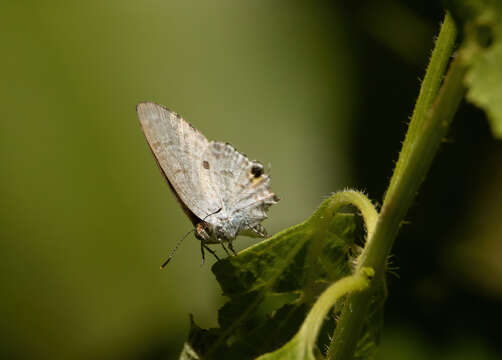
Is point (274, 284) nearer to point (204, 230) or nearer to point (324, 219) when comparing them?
point (324, 219)

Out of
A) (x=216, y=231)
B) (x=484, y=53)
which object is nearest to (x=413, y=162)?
(x=484, y=53)

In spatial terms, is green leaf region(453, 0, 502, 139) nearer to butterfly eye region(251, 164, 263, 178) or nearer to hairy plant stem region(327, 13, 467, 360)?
hairy plant stem region(327, 13, 467, 360)

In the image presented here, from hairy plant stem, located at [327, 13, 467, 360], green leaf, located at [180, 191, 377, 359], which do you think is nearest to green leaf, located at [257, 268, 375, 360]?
hairy plant stem, located at [327, 13, 467, 360]

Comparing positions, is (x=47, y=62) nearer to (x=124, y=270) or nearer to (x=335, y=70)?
(x=124, y=270)

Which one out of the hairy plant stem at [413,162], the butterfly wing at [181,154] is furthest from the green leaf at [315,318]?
the butterfly wing at [181,154]

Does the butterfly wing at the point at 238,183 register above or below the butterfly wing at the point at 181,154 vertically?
below

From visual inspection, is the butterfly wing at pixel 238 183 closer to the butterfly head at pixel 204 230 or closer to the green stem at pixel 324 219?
the butterfly head at pixel 204 230
